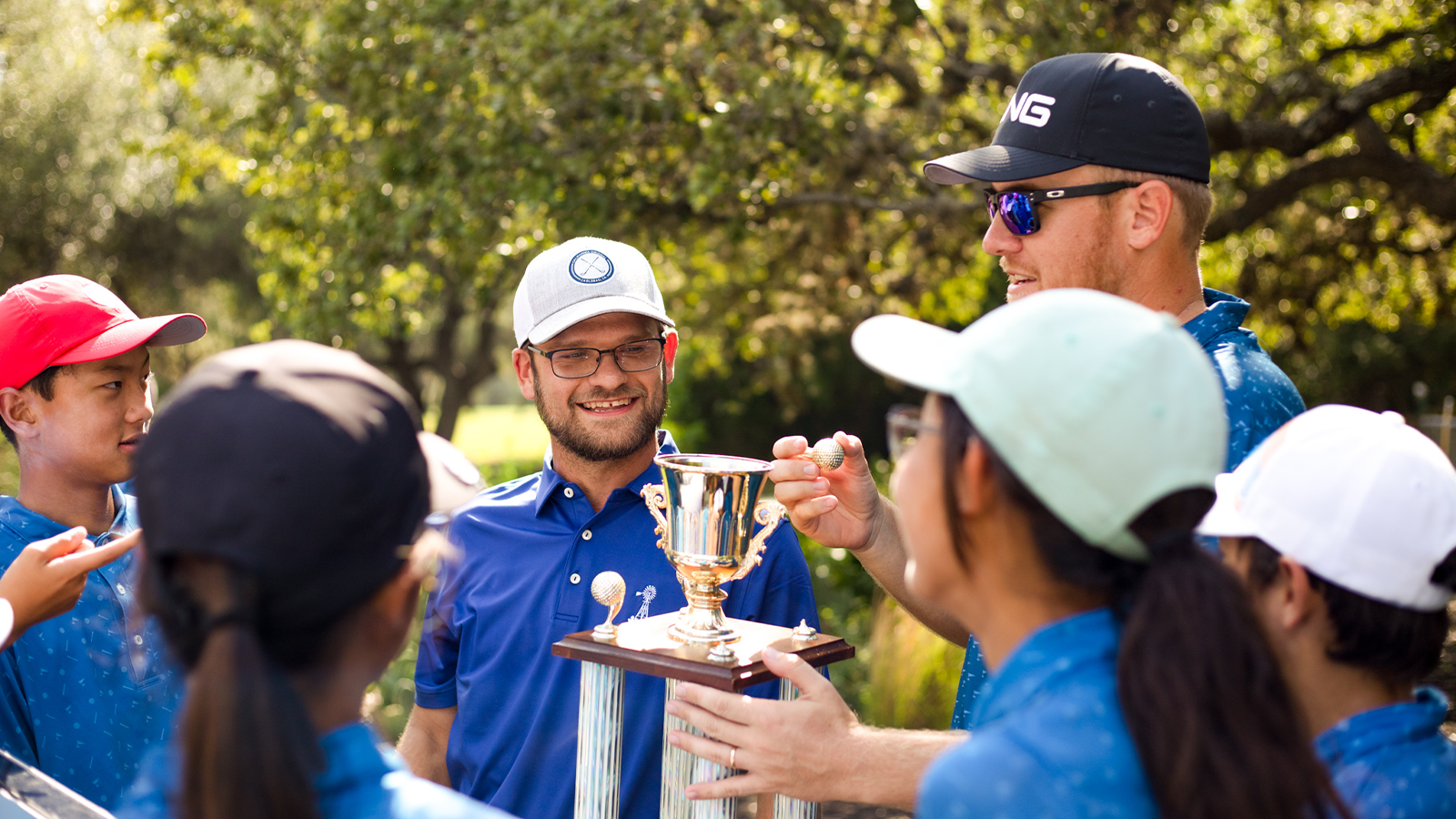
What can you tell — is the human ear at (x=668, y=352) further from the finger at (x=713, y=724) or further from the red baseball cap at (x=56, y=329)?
the red baseball cap at (x=56, y=329)

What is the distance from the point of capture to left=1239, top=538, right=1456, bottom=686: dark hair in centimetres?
175

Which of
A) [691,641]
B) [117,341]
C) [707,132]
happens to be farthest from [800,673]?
[707,132]

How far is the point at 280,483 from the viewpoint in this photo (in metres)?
1.33

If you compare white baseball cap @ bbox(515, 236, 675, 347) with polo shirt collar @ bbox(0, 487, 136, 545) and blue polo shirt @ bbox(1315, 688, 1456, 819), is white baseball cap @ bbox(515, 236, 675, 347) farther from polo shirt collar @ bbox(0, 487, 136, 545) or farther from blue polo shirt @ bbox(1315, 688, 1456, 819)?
blue polo shirt @ bbox(1315, 688, 1456, 819)

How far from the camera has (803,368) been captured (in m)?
11.4

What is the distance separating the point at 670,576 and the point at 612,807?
0.69 metres

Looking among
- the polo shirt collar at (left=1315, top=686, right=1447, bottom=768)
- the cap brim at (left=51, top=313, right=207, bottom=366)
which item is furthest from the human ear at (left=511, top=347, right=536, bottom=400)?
the polo shirt collar at (left=1315, top=686, right=1447, bottom=768)

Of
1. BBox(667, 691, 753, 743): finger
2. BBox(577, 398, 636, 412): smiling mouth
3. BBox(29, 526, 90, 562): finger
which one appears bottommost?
BBox(667, 691, 753, 743): finger

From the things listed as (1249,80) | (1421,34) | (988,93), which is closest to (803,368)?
(988,93)

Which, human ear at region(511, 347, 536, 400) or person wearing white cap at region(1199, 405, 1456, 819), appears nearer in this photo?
person wearing white cap at region(1199, 405, 1456, 819)

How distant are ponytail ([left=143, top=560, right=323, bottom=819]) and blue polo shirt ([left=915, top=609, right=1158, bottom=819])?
2.59ft

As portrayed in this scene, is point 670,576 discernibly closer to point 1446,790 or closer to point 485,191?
point 1446,790

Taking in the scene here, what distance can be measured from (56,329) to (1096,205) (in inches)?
106

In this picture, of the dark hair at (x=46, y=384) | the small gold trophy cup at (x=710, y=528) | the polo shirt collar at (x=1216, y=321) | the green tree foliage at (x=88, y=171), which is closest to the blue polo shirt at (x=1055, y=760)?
the small gold trophy cup at (x=710, y=528)
